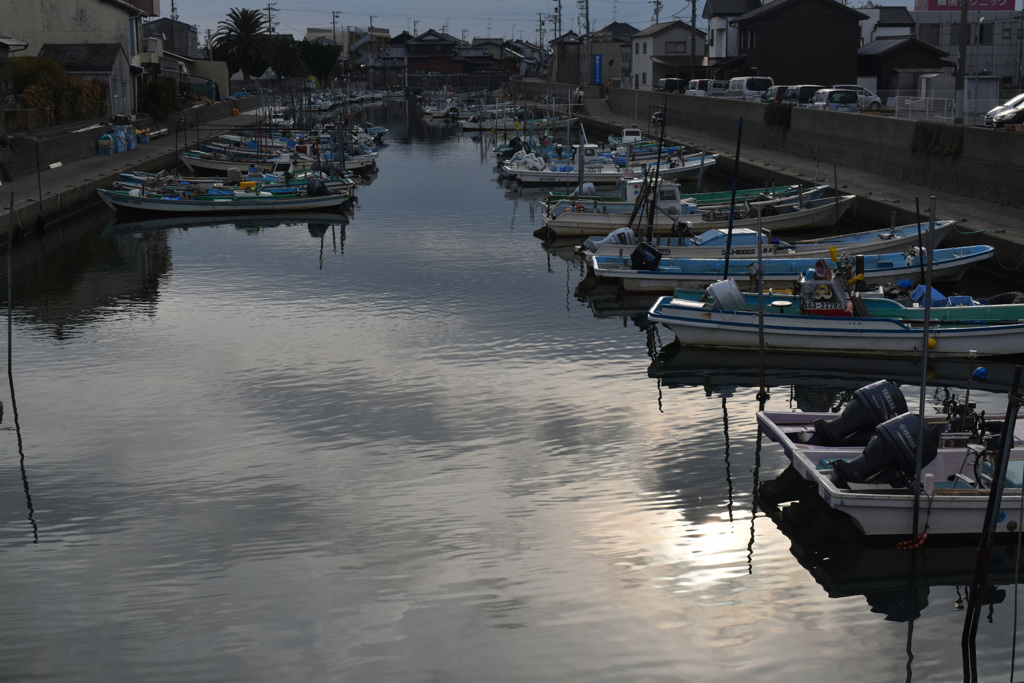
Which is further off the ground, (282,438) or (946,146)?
(946,146)

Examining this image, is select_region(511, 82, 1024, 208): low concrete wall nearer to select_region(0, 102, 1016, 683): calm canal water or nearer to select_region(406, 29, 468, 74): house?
select_region(0, 102, 1016, 683): calm canal water

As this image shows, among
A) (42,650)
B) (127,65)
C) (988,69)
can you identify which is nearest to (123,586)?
(42,650)

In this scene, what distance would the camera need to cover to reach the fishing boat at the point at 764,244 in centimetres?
2812

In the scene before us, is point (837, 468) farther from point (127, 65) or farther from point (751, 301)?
point (127, 65)

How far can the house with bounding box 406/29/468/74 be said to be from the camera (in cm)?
16225

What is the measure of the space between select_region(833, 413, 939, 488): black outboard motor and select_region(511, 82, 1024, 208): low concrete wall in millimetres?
20775

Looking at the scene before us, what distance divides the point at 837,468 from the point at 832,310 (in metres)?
8.32

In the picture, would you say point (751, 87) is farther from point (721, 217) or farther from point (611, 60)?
point (611, 60)

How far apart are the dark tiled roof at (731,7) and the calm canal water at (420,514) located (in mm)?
60838

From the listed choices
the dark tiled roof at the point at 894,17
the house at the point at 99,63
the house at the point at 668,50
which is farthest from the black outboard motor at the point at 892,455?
the house at the point at 668,50

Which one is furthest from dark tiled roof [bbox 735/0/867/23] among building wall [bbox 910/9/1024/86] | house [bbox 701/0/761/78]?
house [bbox 701/0/761/78]

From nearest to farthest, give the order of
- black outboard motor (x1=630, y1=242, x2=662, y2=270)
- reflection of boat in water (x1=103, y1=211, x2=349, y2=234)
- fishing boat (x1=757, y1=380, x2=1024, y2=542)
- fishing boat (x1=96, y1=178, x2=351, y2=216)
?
fishing boat (x1=757, y1=380, x2=1024, y2=542) < black outboard motor (x1=630, y1=242, x2=662, y2=270) < reflection of boat in water (x1=103, y1=211, x2=349, y2=234) < fishing boat (x1=96, y1=178, x2=351, y2=216)

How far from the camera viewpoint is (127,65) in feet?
210

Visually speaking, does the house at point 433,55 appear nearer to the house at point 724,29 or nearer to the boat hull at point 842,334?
the house at point 724,29
